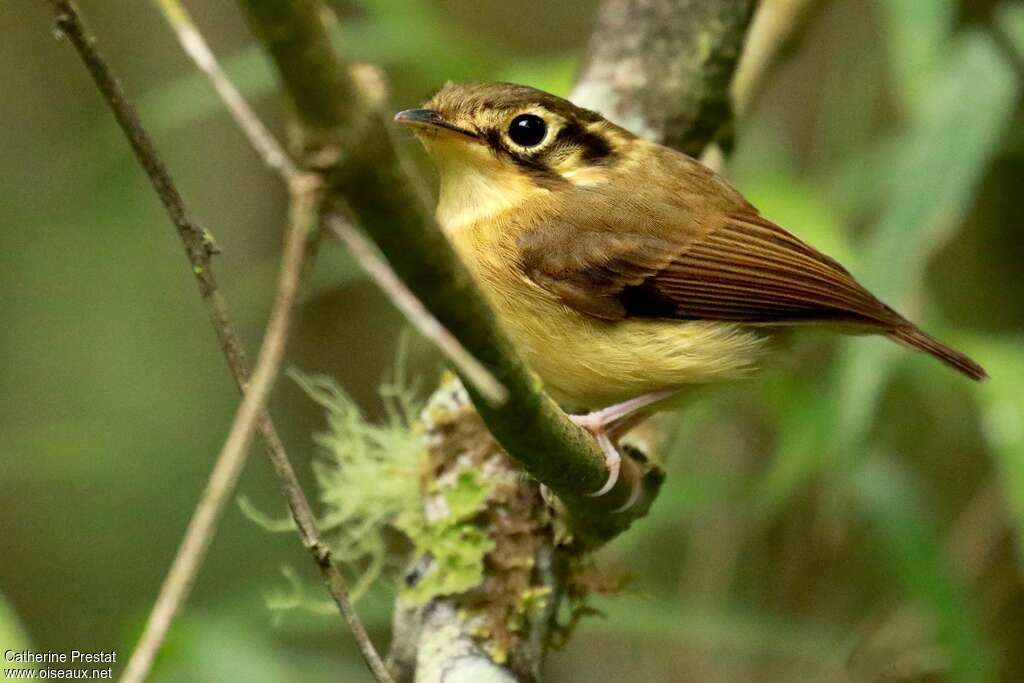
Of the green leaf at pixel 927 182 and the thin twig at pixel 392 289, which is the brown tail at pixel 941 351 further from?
the thin twig at pixel 392 289

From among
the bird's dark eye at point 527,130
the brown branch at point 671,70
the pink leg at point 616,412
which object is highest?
the brown branch at point 671,70

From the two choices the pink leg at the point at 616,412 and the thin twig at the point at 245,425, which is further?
the pink leg at the point at 616,412

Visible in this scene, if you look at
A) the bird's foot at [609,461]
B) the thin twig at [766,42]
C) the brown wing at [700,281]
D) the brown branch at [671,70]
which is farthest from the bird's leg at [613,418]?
the thin twig at [766,42]

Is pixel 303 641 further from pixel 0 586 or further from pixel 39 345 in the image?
pixel 39 345

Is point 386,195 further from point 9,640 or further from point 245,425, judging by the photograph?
point 9,640

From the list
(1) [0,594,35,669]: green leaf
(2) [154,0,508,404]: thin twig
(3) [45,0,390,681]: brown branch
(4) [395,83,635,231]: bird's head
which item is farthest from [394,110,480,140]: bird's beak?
(2) [154,0,508,404]: thin twig

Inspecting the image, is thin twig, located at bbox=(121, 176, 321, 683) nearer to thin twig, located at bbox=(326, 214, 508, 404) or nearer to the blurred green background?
thin twig, located at bbox=(326, 214, 508, 404)
